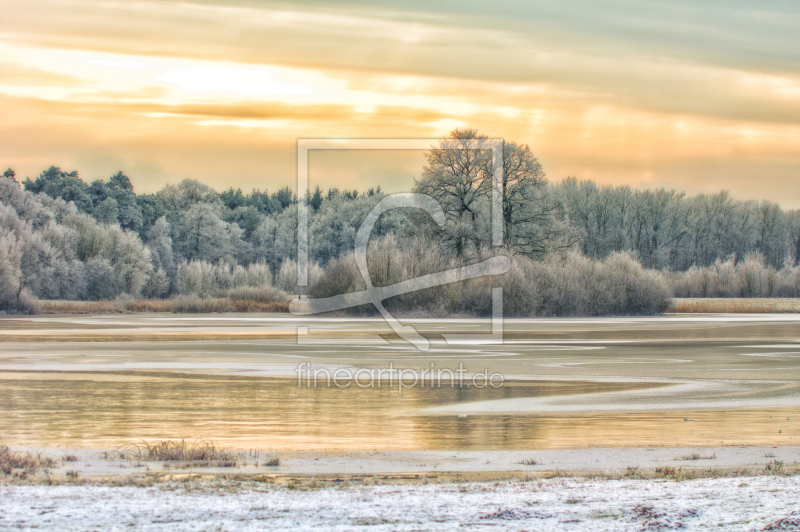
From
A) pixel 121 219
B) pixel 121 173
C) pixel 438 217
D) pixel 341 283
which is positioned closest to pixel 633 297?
pixel 438 217

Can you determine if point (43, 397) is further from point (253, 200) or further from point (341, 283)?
point (253, 200)

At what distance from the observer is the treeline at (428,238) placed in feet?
177

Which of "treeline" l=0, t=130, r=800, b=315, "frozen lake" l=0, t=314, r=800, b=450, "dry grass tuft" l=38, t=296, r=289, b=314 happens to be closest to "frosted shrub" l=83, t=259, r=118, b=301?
"treeline" l=0, t=130, r=800, b=315

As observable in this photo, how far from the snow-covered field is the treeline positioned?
42973mm

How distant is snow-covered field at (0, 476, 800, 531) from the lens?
638 centimetres

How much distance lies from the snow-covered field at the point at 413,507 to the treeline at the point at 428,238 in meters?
43.0

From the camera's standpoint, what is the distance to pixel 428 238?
5628cm

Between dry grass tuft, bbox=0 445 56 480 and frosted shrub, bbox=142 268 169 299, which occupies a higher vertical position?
frosted shrub, bbox=142 268 169 299

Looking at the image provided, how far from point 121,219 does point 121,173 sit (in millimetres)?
9890

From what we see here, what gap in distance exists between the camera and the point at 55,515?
640 cm
